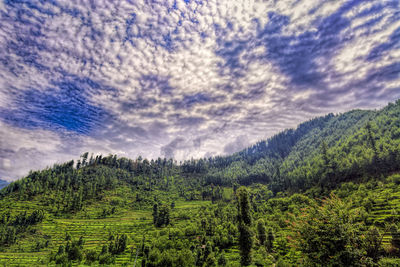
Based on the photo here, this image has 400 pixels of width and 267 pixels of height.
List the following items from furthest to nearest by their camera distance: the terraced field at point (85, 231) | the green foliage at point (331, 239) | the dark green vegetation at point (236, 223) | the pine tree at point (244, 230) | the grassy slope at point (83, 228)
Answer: the grassy slope at point (83, 228) < the terraced field at point (85, 231) < the pine tree at point (244, 230) < the dark green vegetation at point (236, 223) < the green foliage at point (331, 239)

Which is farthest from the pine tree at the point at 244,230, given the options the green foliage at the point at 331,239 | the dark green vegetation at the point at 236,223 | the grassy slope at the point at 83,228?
the grassy slope at the point at 83,228

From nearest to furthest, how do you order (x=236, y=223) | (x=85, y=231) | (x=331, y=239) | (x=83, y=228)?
1. (x=331, y=239)
2. (x=236, y=223)
3. (x=85, y=231)
4. (x=83, y=228)

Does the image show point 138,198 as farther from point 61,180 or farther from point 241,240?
point 241,240

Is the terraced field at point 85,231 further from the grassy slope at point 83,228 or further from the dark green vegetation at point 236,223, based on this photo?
the dark green vegetation at point 236,223

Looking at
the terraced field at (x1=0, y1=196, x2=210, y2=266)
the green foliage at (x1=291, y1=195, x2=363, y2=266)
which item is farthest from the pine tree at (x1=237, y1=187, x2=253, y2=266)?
the terraced field at (x1=0, y1=196, x2=210, y2=266)

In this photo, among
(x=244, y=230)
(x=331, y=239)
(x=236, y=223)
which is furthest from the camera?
(x=236, y=223)

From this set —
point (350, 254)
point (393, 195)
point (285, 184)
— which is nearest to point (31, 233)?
point (350, 254)

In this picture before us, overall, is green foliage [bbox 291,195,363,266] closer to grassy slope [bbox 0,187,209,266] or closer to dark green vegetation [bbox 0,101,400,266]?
dark green vegetation [bbox 0,101,400,266]

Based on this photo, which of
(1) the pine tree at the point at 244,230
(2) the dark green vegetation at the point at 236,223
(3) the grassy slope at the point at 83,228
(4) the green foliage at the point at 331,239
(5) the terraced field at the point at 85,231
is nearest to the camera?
(4) the green foliage at the point at 331,239

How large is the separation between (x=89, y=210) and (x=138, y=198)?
4769cm

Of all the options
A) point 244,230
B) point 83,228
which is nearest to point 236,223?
point 244,230

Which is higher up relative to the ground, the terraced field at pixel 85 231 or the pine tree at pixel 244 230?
the pine tree at pixel 244 230

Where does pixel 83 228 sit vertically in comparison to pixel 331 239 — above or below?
below

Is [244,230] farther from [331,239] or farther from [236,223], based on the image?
[236,223]
